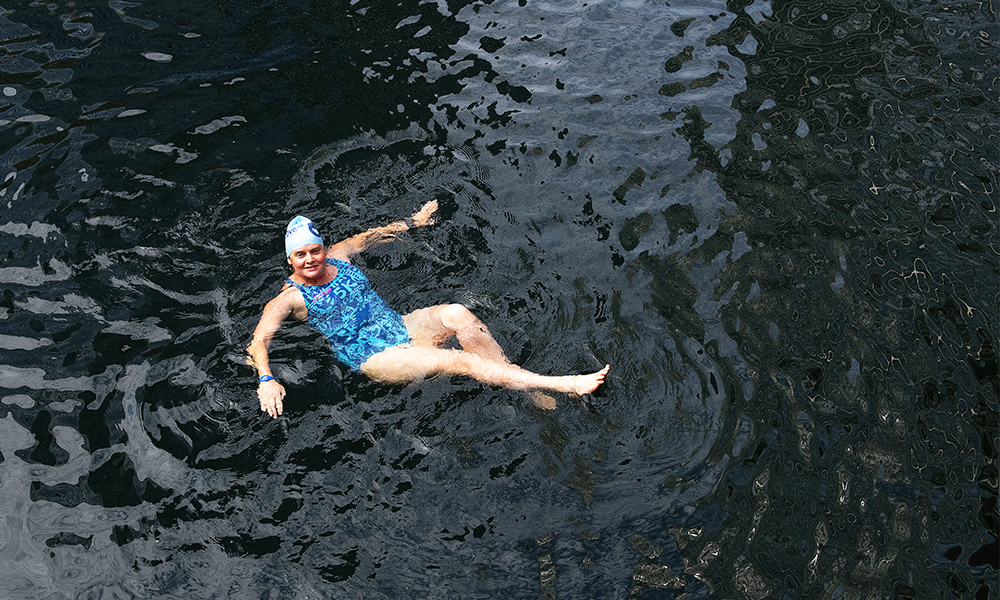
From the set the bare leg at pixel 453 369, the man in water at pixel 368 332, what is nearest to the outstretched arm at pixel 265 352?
the man in water at pixel 368 332

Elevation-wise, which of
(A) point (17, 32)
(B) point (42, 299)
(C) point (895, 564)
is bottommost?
(C) point (895, 564)

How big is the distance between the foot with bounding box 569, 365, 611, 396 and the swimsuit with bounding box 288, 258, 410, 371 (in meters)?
1.86

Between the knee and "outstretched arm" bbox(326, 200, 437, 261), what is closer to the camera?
the knee

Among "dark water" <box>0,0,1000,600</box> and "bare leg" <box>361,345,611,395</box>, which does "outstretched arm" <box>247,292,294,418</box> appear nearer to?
"dark water" <box>0,0,1000,600</box>

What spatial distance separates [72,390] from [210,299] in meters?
1.59

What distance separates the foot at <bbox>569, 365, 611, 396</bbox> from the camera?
6.45 metres

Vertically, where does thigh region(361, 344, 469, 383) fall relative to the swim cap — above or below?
below

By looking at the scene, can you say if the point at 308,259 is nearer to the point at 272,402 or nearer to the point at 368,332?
the point at 368,332

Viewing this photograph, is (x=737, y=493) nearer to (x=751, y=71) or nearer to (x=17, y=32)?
(x=751, y=71)

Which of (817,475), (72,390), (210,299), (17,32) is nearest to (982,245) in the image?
(817,475)

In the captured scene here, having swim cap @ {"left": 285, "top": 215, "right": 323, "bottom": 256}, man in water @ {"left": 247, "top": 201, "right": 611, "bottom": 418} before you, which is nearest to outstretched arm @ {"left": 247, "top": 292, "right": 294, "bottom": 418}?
man in water @ {"left": 247, "top": 201, "right": 611, "bottom": 418}

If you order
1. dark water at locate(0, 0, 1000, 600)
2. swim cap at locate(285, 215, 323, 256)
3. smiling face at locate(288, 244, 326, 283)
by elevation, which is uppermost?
swim cap at locate(285, 215, 323, 256)

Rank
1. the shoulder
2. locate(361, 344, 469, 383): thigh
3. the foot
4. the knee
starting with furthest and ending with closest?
the shoulder < the knee < locate(361, 344, 469, 383): thigh < the foot

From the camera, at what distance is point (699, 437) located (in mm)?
6570
